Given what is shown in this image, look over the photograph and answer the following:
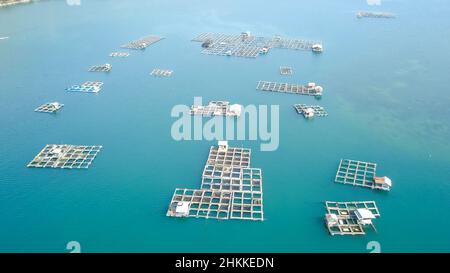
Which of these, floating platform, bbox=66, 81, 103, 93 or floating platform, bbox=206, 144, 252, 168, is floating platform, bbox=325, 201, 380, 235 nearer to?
floating platform, bbox=206, 144, 252, 168

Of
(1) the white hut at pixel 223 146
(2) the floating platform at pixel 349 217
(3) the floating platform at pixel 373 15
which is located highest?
(3) the floating platform at pixel 373 15

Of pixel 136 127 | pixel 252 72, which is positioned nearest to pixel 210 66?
pixel 252 72

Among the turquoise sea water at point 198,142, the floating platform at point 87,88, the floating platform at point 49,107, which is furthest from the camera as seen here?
the floating platform at point 87,88

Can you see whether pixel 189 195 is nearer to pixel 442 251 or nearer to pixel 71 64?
pixel 442 251

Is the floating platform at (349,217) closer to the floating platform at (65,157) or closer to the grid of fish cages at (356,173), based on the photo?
the grid of fish cages at (356,173)

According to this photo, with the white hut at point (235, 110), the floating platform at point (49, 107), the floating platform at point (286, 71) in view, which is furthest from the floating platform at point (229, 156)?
the floating platform at point (286, 71)

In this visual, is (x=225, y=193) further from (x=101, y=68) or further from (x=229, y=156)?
(x=101, y=68)

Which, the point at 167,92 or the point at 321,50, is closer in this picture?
the point at 167,92
